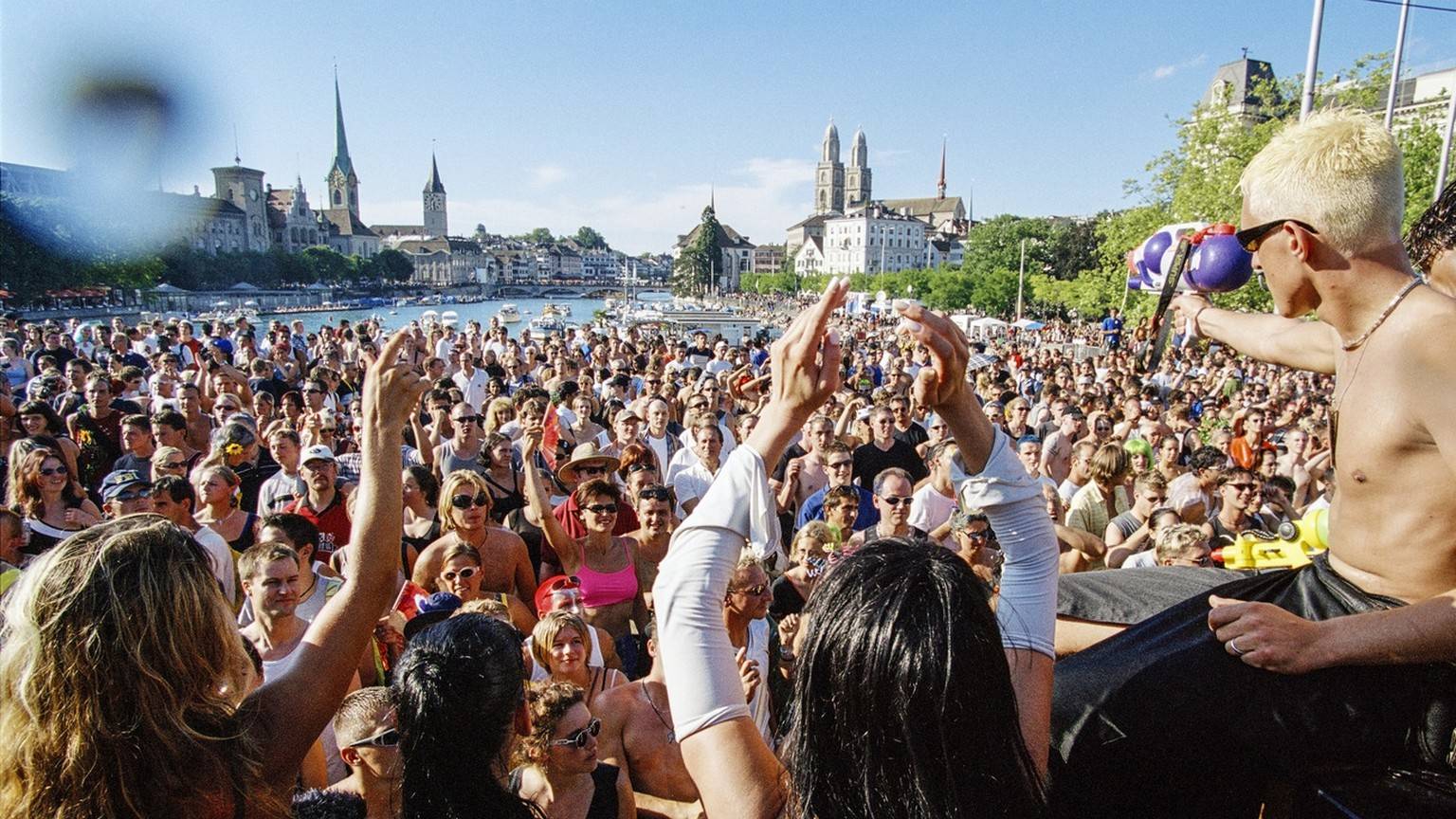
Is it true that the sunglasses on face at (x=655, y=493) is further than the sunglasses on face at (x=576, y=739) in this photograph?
Yes

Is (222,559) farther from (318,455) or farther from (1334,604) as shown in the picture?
(1334,604)

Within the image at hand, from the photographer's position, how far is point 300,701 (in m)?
1.65

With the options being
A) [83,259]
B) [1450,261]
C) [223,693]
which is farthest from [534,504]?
[83,259]

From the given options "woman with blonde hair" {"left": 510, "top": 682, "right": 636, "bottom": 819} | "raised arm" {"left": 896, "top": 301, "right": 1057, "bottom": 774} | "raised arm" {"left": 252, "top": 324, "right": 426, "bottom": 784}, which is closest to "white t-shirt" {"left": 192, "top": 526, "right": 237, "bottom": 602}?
"woman with blonde hair" {"left": 510, "top": 682, "right": 636, "bottom": 819}

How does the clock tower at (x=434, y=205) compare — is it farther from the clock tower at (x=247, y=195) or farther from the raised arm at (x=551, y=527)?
the raised arm at (x=551, y=527)

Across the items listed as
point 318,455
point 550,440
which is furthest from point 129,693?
point 550,440

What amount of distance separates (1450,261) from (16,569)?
6.04m

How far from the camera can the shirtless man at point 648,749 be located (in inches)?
120

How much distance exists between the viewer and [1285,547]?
281 cm

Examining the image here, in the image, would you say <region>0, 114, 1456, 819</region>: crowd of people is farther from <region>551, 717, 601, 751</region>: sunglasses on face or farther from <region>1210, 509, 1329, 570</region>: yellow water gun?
<region>1210, 509, 1329, 570</region>: yellow water gun

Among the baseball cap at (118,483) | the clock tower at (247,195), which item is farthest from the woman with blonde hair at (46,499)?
the clock tower at (247,195)

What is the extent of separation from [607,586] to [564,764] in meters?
2.33

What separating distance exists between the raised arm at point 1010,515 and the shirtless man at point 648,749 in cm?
185

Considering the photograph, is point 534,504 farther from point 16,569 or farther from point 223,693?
point 223,693
